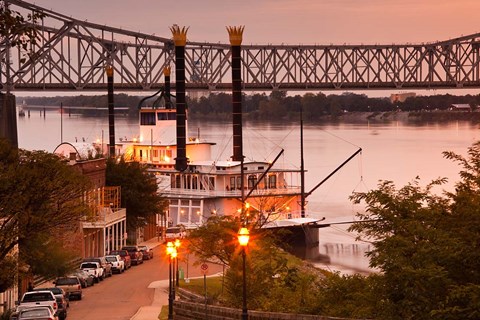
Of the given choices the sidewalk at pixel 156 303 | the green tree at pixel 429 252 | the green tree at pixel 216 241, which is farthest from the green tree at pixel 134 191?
the green tree at pixel 429 252

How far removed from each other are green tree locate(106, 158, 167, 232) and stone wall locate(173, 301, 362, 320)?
→ 3089 centimetres

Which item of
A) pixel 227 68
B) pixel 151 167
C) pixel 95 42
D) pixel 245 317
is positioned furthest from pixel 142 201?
pixel 227 68

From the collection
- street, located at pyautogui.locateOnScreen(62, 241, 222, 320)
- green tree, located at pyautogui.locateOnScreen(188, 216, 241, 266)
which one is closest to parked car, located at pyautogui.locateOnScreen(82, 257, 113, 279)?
street, located at pyautogui.locateOnScreen(62, 241, 222, 320)

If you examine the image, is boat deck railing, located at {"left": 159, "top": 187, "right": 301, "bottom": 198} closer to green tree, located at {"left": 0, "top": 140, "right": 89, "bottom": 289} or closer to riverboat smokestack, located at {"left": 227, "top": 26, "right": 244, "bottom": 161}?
riverboat smokestack, located at {"left": 227, "top": 26, "right": 244, "bottom": 161}

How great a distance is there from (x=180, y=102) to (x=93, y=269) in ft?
147

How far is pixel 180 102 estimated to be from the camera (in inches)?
3501

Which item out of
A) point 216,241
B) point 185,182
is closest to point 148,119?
point 185,182

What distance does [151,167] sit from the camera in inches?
3403

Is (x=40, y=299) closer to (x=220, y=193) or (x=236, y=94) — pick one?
(x=220, y=193)

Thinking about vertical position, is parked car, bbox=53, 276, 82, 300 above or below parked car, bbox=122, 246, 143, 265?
above

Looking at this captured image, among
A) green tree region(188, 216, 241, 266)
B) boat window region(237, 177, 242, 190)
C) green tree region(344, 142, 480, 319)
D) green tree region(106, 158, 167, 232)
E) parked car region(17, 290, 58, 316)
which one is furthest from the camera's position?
boat window region(237, 177, 242, 190)

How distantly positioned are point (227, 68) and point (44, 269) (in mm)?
128650

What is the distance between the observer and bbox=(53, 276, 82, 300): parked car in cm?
3934

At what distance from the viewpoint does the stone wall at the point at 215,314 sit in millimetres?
24430
